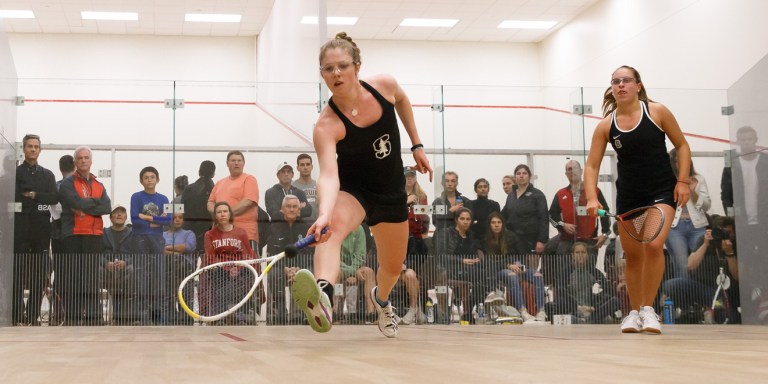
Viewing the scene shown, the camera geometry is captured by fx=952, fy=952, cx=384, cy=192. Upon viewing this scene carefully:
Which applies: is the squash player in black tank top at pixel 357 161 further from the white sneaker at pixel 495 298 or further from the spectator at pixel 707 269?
the spectator at pixel 707 269

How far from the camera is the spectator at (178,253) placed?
5488mm

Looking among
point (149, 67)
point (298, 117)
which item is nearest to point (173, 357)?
point (298, 117)

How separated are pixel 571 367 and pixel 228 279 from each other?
384 cm

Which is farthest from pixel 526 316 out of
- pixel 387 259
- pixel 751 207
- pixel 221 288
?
pixel 387 259

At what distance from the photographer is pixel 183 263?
5500 mm

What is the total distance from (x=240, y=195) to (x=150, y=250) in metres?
0.60

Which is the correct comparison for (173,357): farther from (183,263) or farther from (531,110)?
(531,110)

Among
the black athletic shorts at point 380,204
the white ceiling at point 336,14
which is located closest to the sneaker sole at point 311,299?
the black athletic shorts at point 380,204

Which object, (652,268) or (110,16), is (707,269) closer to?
(652,268)

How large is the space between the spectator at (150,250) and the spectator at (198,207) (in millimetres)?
118

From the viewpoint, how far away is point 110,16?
1113 centimetres

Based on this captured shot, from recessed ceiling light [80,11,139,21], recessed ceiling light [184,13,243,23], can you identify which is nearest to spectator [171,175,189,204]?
recessed ceiling light [184,13,243,23]

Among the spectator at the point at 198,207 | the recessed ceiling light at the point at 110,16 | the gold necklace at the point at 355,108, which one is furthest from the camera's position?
the recessed ceiling light at the point at 110,16

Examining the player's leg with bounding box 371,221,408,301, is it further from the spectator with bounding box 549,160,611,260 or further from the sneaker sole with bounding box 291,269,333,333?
the spectator with bounding box 549,160,611,260
